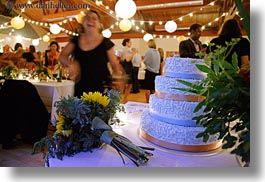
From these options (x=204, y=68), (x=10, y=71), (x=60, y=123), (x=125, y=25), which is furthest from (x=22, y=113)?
(x=204, y=68)

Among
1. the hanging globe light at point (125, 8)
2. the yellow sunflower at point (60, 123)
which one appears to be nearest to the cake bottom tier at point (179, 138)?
the yellow sunflower at point (60, 123)

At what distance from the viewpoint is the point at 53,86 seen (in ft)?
2.89

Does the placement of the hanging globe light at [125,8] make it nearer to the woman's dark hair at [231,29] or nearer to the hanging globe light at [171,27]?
the hanging globe light at [171,27]

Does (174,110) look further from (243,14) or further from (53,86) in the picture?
(53,86)

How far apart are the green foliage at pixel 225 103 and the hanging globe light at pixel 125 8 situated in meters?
0.35

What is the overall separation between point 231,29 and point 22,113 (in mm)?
950

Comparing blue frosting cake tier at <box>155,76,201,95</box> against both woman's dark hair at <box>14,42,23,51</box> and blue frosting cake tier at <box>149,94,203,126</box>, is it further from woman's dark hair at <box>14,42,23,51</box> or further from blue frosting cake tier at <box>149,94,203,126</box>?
woman's dark hair at <box>14,42,23,51</box>

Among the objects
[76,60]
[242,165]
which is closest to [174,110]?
[242,165]

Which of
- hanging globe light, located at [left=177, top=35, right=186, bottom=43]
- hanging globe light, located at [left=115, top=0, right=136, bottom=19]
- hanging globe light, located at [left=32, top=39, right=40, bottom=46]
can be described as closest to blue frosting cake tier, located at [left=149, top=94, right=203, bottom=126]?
hanging globe light, located at [left=177, top=35, right=186, bottom=43]

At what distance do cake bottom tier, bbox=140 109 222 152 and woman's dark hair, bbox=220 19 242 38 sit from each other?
1.09ft

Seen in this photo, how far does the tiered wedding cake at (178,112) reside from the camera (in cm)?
68

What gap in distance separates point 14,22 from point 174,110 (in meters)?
0.60

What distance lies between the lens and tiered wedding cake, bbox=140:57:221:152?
68cm

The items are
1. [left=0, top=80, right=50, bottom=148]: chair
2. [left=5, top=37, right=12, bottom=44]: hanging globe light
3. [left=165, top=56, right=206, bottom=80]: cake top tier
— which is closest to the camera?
[left=165, top=56, right=206, bottom=80]: cake top tier
